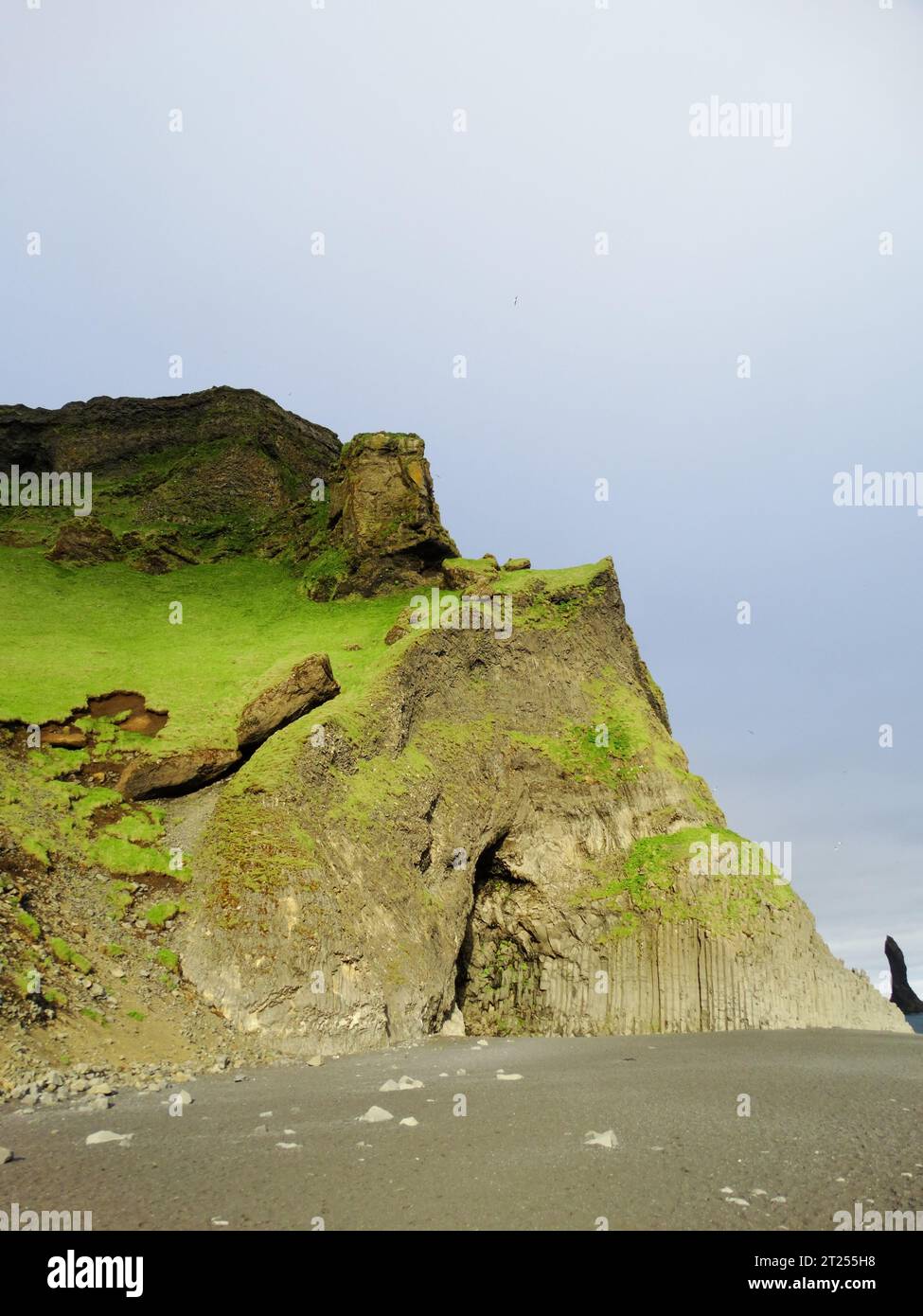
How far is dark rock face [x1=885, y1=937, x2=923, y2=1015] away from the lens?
366 ft

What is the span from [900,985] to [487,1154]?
129919 mm

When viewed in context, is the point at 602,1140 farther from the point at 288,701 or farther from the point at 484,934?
the point at 484,934

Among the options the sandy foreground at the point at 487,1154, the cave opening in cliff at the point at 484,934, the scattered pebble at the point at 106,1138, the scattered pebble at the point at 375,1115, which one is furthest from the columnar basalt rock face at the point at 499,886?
the scattered pebble at the point at 106,1138

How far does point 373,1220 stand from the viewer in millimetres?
6172

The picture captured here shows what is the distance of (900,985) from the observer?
113062 mm

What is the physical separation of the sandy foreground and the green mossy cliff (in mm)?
6279

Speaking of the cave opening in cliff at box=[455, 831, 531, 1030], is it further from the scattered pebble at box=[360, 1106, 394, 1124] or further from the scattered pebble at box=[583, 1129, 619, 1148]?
the scattered pebble at box=[583, 1129, 619, 1148]

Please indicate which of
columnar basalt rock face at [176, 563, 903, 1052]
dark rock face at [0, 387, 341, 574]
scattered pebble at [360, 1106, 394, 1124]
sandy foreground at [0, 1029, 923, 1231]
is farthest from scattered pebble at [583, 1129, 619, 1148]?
dark rock face at [0, 387, 341, 574]

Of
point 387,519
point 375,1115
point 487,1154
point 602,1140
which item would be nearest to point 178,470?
point 387,519

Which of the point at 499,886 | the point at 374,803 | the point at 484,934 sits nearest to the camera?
the point at 374,803

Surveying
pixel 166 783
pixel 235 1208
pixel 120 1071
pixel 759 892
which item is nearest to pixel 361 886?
pixel 166 783

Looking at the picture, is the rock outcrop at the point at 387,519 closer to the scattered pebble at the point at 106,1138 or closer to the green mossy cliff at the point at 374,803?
the green mossy cliff at the point at 374,803
